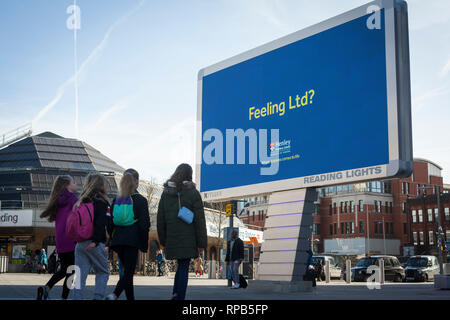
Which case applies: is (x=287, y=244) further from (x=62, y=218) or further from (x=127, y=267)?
(x=127, y=267)

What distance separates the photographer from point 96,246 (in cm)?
826

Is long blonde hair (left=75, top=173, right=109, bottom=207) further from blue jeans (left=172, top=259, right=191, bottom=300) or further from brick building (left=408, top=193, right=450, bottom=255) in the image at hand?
brick building (left=408, top=193, right=450, bottom=255)

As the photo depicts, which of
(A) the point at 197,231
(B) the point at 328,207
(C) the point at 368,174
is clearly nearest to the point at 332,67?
(C) the point at 368,174

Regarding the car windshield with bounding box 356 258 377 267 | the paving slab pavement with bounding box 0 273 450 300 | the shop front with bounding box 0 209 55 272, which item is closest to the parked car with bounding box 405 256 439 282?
the car windshield with bounding box 356 258 377 267

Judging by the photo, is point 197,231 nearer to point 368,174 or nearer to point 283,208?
point 368,174

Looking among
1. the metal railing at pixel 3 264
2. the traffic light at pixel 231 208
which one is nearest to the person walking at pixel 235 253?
the traffic light at pixel 231 208

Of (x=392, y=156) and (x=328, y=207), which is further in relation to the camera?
(x=328, y=207)

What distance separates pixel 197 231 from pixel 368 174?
271 inches

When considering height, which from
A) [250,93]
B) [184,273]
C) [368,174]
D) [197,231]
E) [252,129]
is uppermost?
[250,93]

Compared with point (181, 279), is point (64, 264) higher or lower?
higher

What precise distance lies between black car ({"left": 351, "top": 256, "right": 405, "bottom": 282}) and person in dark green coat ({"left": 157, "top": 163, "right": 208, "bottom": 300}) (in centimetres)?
2724

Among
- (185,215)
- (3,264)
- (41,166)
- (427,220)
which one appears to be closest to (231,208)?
(185,215)

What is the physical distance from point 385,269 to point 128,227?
97.0 ft

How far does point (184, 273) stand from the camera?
26.4ft
